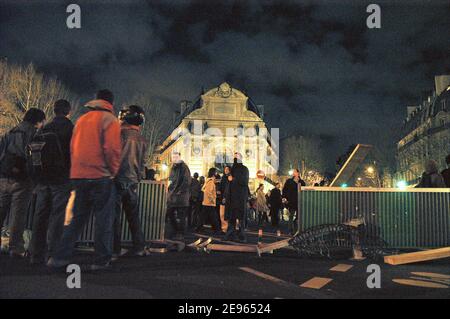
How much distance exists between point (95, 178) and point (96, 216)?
18.7 inches

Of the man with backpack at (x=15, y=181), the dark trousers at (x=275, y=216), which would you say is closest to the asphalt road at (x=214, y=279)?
the man with backpack at (x=15, y=181)

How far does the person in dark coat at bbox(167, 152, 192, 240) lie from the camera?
9.83m

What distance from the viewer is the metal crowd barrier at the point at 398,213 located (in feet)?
28.1

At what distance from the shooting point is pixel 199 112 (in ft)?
212

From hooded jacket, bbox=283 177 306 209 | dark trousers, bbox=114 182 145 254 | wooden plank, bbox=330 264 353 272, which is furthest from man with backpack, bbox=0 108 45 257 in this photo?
hooded jacket, bbox=283 177 306 209

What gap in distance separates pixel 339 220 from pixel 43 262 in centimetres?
594

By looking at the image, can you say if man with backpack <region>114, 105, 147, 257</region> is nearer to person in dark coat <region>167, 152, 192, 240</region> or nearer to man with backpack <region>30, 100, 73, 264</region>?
man with backpack <region>30, 100, 73, 264</region>

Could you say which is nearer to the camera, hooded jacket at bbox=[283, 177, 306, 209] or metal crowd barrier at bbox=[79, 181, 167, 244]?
metal crowd barrier at bbox=[79, 181, 167, 244]

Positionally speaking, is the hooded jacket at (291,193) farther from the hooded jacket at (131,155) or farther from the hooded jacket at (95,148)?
the hooded jacket at (95,148)

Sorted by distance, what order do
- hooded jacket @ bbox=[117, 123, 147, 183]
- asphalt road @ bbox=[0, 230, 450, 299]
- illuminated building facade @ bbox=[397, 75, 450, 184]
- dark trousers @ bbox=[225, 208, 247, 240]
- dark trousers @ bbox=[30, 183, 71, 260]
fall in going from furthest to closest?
illuminated building facade @ bbox=[397, 75, 450, 184] → dark trousers @ bbox=[225, 208, 247, 240] → hooded jacket @ bbox=[117, 123, 147, 183] → dark trousers @ bbox=[30, 183, 71, 260] → asphalt road @ bbox=[0, 230, 450, 299]

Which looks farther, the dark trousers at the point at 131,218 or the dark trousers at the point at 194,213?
the dark trousers at the point at 194,213

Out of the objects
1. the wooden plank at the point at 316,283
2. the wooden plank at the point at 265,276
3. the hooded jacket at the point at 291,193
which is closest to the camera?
the wooden plank at the point at 316,283

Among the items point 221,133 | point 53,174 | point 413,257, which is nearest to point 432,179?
point 413,257

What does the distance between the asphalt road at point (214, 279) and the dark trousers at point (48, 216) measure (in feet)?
0.97
